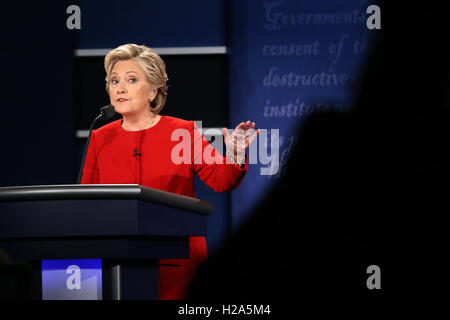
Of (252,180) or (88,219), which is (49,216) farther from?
(252,180)

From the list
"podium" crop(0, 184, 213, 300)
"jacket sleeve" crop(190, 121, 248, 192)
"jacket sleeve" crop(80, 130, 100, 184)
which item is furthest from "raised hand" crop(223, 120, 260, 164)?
"jacket sleeve" crop(80, 130, 100, 184)

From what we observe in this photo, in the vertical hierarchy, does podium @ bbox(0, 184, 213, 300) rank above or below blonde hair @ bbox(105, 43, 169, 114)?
below

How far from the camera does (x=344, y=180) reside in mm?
3373

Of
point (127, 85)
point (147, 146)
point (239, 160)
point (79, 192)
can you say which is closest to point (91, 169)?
point (147, 146)

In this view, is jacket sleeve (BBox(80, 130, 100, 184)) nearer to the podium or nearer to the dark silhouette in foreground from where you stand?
the podium

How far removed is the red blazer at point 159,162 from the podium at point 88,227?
1.76 feet

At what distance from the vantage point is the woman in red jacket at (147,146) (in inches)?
86.0

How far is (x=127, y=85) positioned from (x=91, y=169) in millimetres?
328

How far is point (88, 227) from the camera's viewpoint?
1.49 metres

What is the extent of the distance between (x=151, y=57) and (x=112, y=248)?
103cm

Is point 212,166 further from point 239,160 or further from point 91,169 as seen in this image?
point 91,169

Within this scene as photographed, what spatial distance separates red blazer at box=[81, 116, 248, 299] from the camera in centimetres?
218
